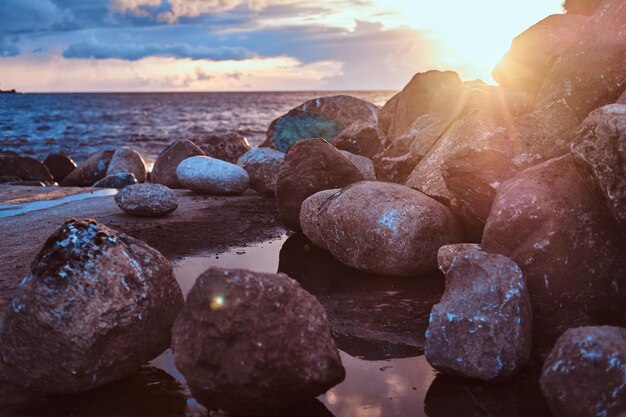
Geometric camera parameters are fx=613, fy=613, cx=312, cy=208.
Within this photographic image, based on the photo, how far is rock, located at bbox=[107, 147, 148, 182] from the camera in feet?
49.1

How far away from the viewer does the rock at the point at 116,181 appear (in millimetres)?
13586

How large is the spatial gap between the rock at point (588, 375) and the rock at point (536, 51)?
5.28 meters

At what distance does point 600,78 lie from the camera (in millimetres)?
6176

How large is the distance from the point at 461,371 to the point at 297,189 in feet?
16.1

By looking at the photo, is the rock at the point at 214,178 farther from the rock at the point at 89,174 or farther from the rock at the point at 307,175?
the rock at the point at 89,174

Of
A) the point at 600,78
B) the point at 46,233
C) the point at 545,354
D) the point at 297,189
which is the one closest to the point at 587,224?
the point at 545,354

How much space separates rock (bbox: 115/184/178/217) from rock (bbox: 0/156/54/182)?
7.54 m

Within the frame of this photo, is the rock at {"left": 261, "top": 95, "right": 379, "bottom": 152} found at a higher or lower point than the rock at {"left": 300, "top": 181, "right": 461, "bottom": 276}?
higher

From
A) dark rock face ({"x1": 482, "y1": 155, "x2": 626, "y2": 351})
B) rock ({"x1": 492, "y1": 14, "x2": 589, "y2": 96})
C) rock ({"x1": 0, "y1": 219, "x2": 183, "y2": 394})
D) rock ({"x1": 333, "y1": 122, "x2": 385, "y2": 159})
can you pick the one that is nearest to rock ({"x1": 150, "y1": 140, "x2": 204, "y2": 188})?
rock ({"x1": 333, "y1": 122, "x2": 385, "y2": 159})

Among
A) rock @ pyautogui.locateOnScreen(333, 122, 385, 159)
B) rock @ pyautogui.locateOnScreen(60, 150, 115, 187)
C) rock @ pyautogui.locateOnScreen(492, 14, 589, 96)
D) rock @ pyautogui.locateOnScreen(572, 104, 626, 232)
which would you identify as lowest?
rock @ pyautogui.locateOnScreen(60, 150, 115, 187)

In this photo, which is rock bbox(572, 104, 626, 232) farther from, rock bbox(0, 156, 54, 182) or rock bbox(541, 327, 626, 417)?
rock bbox(0, 156, 54, 182)

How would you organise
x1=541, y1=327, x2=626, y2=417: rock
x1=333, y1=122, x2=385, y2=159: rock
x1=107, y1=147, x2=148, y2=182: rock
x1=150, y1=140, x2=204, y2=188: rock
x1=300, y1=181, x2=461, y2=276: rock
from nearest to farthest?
x1=541, y1=327, x2=626, y2=417: rock, x1=300, y1=181, x2=461, y2=276: rock, x1=333, y1=122, x2=385, y2=159: rock, x1=150, y1=140, x2=204, y2=188: rock, x1=107, y1=147, x2=148, y2=182: rock

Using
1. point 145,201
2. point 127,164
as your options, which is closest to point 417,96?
point 145,201

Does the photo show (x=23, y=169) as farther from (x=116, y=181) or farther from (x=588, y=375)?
(x=588, y=375)
